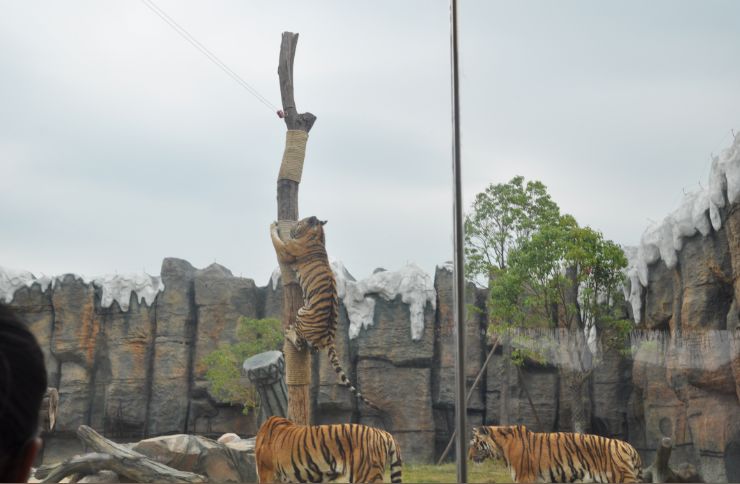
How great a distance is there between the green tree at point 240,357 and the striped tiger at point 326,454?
0.57ft

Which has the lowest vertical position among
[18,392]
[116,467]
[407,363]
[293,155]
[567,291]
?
[116,467]

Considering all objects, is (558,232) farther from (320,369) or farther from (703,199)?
(320,369)

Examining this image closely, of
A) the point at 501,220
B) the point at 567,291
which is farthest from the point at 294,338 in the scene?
the point at 567,291

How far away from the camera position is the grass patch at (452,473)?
2.88 metres

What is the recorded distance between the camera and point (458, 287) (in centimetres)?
303

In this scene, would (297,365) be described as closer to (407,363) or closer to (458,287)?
(407,363)

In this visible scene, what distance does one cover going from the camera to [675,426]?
9.23 feet

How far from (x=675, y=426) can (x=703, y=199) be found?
2.72ft

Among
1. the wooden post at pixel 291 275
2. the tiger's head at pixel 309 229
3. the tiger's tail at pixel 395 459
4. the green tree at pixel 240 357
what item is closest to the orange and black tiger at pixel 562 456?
the tiger's tail at pixel 395 459

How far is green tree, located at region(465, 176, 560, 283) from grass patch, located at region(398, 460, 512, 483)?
67 cm

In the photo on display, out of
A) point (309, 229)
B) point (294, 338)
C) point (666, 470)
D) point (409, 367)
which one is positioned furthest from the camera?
point (309, 229)

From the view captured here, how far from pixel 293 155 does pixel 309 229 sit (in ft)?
1.08

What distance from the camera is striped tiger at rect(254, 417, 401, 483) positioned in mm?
2951

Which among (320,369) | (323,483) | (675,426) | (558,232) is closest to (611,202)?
(558,232)
